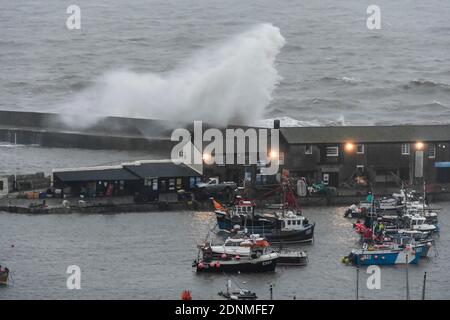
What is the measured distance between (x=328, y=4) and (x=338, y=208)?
58.8m

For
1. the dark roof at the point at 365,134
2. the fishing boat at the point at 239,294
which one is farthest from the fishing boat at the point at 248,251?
the dark roof at the point at 365,134

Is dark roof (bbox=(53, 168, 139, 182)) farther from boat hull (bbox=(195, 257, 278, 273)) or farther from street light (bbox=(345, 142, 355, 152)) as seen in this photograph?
boat hull (bbox=(195, 257, 278, 273))

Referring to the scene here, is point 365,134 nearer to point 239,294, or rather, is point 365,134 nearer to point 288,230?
point 288,230

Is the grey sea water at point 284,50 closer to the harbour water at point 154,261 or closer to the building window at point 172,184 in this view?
the building window at point 172,184

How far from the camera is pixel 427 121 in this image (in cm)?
7494

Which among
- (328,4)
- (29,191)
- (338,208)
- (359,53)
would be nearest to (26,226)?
(29,191)

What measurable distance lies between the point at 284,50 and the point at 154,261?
4817cm

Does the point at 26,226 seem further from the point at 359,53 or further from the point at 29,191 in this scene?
the point at 359,53

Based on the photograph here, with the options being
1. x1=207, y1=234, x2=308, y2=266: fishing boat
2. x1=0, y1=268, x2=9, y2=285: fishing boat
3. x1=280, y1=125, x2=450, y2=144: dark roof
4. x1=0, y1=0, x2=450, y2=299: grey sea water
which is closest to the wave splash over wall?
x1=0, y1=0, x2=450, y2=299: grey sea water

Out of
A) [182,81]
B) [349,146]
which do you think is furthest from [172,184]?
[182,81]

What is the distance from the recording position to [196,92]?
74.2 meters

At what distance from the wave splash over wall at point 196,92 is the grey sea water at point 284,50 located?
0.89m

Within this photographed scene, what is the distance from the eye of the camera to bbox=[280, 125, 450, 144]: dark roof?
192 ft
